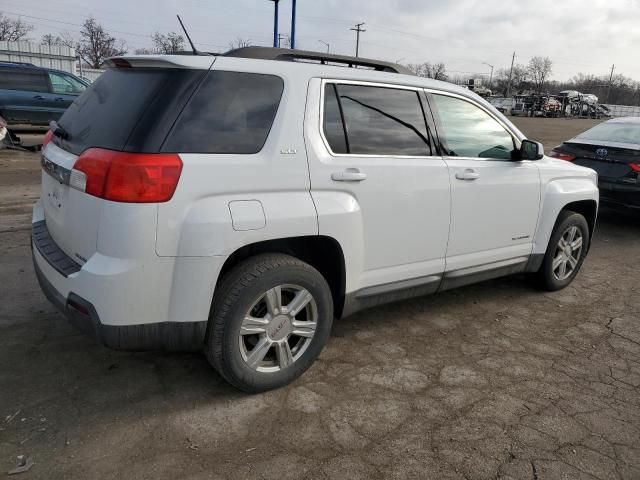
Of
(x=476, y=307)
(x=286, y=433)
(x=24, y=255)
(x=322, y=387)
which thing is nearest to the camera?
(x=286, y=433)

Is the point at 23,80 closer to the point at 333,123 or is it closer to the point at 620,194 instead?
the point at 333,123

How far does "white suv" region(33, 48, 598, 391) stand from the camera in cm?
250

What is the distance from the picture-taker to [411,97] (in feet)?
11.8

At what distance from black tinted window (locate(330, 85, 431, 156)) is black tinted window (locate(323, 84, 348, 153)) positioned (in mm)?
48

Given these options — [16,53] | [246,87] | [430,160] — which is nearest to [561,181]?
[430,160]

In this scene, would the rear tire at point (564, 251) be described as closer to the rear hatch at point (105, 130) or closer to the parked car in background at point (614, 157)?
the parked car in background at point (614, 157)

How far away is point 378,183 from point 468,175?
877mm

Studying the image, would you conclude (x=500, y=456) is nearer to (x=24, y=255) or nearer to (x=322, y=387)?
(x=322, y=387)

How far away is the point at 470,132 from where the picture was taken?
155 inches

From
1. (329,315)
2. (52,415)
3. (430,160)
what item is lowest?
(52,415)

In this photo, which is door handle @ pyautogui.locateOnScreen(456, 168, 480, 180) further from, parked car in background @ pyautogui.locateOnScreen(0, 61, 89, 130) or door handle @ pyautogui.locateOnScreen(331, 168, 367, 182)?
parked car in background @ pyautogui.locateOnScreen(0, 61, 89, 130)

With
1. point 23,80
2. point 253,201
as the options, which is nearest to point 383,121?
point 253,201

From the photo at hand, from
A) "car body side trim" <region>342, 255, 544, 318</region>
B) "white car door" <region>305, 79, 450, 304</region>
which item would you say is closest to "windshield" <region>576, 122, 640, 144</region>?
"car body side trim" <region>342, 255, 544, 318</region>

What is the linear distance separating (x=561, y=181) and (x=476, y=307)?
4.39ft
